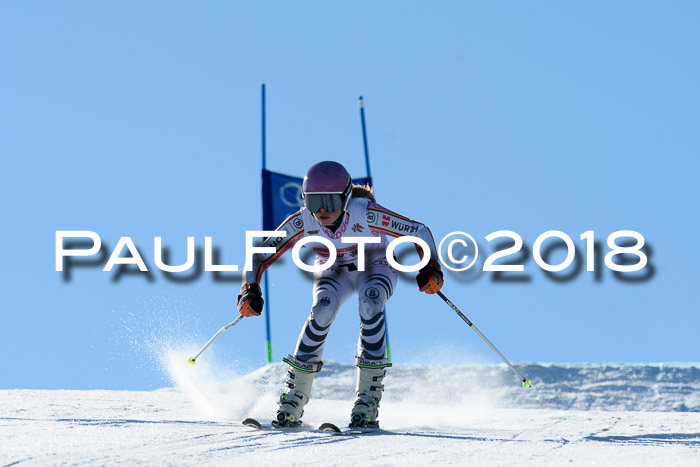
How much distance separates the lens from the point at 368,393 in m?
5.57

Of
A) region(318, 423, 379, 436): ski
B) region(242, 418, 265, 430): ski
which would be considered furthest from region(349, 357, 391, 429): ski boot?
region(242, 418, 265, 430): ski

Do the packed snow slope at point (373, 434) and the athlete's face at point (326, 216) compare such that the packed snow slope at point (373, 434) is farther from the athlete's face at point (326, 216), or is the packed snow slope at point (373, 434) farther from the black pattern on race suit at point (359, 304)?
the athlete's face at point (326, 216)

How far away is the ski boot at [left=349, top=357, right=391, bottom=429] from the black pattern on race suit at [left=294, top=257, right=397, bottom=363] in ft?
0.19

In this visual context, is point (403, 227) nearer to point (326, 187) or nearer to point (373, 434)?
point (326, 187)

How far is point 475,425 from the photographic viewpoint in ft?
20.6

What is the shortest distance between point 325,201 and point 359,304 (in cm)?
70

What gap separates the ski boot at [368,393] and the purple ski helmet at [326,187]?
39.6 inches

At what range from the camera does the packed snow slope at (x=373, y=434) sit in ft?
13.3

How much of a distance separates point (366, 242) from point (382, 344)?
0.67 metres

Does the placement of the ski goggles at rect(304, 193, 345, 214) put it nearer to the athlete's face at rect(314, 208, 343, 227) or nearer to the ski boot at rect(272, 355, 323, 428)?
the athlete's face at rect(314, 208, 343, 227)

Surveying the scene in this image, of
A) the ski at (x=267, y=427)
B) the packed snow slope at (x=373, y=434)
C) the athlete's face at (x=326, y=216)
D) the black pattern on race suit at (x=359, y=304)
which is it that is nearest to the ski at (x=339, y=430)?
the packed snow slope at (x=373, y=434)

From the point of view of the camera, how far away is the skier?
557cm

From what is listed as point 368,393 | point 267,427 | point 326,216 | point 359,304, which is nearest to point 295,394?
point 267,427

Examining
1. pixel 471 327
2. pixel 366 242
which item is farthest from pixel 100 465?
pixel 471 327
